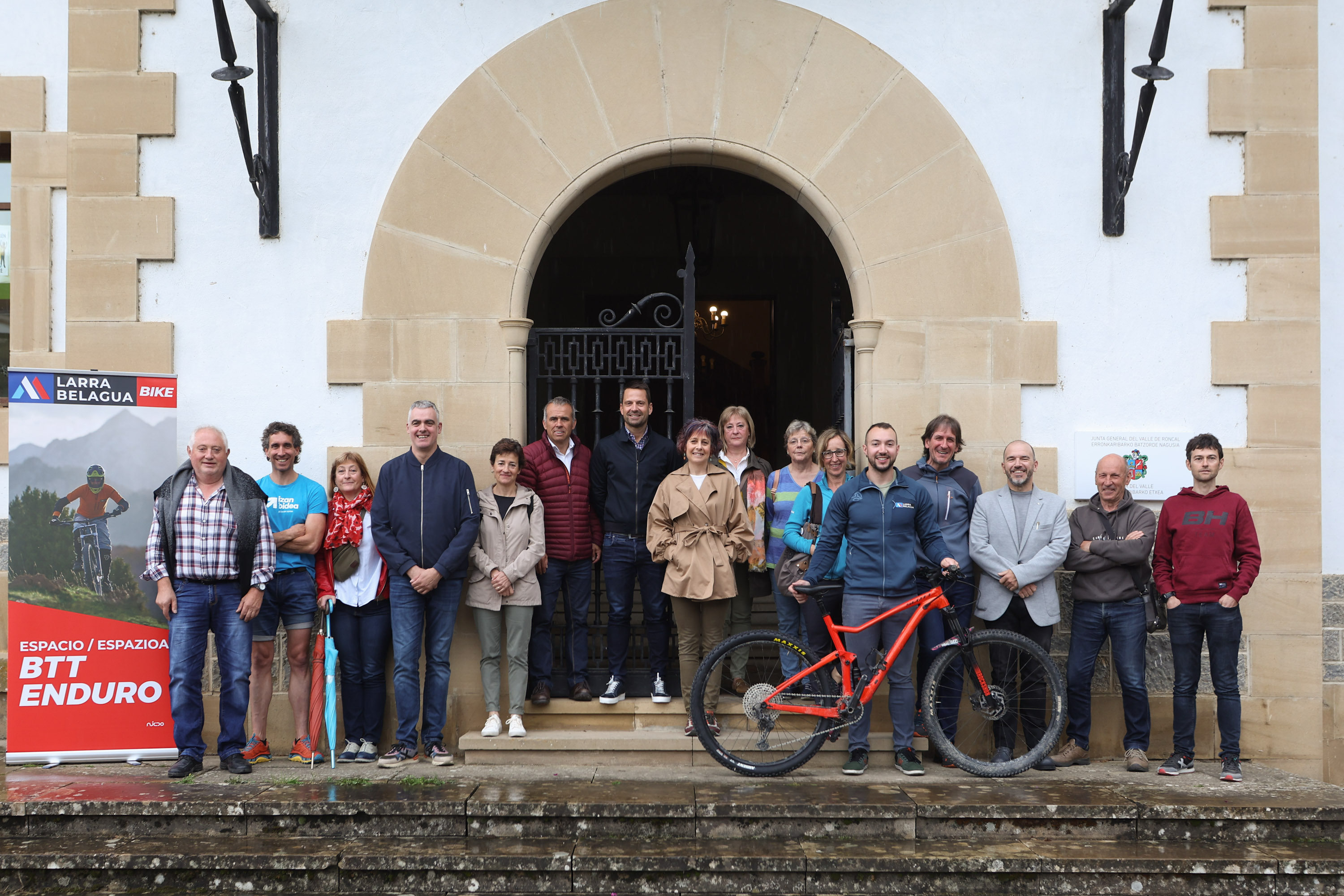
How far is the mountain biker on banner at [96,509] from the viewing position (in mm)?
5797

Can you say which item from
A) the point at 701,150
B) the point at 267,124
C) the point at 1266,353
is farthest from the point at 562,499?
the point at 1266,353

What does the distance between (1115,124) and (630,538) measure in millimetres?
3620

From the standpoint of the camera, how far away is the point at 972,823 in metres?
4.88

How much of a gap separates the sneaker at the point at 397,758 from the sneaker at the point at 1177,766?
13.0ft

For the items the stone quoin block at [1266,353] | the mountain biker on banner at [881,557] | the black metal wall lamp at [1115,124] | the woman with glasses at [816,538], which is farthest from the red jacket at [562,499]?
the stone quoin block at [1266,353]

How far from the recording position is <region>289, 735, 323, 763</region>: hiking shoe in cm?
582

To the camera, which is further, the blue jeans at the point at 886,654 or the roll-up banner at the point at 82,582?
the roll-up banner at the point at 82,582

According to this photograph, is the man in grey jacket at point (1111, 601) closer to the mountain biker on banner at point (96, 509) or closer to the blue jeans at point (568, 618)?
the blue jeans at point (568, 618)

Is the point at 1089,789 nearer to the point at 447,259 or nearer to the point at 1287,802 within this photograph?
the point at 1287,802

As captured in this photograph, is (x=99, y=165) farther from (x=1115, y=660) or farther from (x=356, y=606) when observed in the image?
(x=1115, y=660)

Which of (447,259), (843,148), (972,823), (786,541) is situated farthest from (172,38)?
(972,823)

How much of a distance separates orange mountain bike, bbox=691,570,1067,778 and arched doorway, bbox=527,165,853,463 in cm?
465

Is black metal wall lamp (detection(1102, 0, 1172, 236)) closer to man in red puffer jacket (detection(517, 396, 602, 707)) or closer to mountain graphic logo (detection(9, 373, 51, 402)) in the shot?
man in red puffer jacket (detection(517, 396, 602, 707))

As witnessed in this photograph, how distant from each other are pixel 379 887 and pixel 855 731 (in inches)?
95.9
